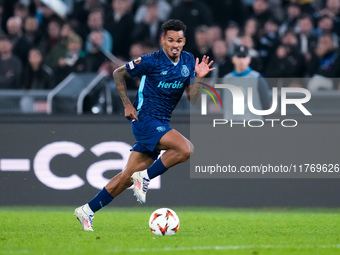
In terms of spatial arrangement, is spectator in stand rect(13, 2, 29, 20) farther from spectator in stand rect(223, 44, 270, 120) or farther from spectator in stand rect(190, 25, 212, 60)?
spectator in stand rect(223, 44, 270, 120)

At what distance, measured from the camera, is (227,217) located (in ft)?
35.5

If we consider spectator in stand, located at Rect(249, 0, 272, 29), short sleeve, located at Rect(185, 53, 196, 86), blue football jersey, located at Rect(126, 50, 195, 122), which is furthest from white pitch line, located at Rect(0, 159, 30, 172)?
spectator in stand, located at Rect(249, 0, 272, 29)

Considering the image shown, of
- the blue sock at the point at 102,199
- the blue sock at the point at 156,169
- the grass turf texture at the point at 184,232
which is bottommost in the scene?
the grass turf texture at the point at 184,232

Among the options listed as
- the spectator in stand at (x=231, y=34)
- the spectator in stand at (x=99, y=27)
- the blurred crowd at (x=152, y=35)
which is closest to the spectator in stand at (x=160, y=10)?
the blurred crowd at (x=152, y=35)

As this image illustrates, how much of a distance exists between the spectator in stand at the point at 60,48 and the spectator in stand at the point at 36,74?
51 centimetres

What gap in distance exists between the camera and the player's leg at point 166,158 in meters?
8.41

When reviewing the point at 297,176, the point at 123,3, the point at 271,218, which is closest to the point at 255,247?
the point at 271,218

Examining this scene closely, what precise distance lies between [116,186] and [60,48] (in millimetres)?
6562

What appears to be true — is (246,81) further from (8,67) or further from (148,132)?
(8,67)

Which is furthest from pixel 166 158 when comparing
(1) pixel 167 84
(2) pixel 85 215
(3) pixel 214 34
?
(3) pixel 214 34

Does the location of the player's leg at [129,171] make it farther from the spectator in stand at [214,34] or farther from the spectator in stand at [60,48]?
the spectator in stand at [214,34]

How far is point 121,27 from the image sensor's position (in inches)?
589

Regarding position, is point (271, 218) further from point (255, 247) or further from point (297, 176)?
point (255, 247)

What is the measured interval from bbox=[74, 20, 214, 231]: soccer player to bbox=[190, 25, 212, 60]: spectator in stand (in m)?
4.72
